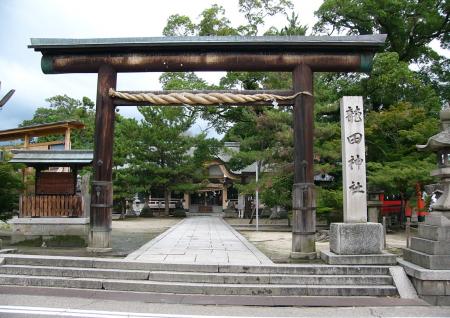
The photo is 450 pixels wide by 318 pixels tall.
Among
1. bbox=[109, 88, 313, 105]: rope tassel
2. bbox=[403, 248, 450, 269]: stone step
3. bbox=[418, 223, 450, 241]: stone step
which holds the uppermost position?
bbox=[109, 88, 313, 105]: rope tassel

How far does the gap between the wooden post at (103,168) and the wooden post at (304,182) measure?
4.65 m

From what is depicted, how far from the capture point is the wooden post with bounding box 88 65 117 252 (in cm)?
966

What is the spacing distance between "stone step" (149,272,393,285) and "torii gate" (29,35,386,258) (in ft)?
5.18

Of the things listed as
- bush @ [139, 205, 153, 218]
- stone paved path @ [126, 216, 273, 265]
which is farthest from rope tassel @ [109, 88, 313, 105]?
bush @ [139, 205, 153, 218]

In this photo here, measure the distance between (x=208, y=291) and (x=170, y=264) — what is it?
1159 mm

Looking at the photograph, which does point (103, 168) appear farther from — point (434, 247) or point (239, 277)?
point (434, 247)

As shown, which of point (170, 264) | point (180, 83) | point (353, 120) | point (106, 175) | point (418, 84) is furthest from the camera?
point (180, 83)

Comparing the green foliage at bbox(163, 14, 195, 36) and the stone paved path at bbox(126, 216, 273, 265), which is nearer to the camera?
the stone paved path at bbox(126, 216, 273, 265)

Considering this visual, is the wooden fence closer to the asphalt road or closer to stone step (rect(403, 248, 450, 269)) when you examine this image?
the asphalt road

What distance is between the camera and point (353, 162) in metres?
8.94

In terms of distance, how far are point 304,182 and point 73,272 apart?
217 inches

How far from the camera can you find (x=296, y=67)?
980cm

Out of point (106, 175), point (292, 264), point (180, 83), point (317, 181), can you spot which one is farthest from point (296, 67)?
point (180, 83)

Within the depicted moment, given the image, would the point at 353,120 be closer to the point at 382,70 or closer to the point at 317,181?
the point at 382,70
